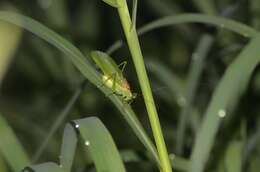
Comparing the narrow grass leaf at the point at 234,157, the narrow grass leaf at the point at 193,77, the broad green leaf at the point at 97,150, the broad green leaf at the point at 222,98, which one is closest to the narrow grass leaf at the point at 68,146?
the broad green leaf at the point at 97,150

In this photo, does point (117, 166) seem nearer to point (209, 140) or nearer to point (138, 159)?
point (209, 140)

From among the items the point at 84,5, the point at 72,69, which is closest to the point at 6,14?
the point at 72,69

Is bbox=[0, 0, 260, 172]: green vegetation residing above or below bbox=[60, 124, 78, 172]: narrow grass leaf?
above

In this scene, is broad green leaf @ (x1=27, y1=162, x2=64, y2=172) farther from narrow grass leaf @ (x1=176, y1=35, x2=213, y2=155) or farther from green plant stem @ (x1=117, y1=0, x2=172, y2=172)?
narrow grass leaf @ (x1=176, y1=35, x2=213, y2=155)

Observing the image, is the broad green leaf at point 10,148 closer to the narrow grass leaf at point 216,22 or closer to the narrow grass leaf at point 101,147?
the narrow grass leaf at point 101,147

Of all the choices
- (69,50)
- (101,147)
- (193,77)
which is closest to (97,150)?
(101,147)

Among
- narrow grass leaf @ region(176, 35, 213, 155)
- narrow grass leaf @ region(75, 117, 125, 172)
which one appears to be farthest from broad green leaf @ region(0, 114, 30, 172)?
narrow grass leaf @ region(176, 35, 213, 155)

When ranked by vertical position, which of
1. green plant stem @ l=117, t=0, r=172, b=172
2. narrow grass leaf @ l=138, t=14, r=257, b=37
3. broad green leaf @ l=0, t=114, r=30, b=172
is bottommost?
broad green leaf @ l=0, t=114, r=30, b=172
